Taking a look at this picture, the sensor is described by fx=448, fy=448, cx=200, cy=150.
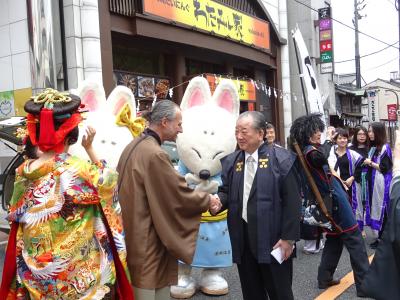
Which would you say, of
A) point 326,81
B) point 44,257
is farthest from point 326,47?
point 44,257

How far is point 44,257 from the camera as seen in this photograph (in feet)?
7.33

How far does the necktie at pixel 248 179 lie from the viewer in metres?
3.11

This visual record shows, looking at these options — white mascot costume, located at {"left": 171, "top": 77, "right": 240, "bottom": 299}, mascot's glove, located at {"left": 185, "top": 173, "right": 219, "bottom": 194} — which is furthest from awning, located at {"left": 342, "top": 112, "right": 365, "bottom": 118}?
mascot's glove, located at {"left": 185, "top": 173, "right": 219, "bottom": 194}

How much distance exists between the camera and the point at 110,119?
4445mm

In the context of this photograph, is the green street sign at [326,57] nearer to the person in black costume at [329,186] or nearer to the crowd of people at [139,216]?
the person in black costume at [329,186]

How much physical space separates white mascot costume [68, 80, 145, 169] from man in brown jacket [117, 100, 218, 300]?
5.18 feet

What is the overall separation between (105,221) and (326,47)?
1751 cm

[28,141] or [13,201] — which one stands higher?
[28,141]

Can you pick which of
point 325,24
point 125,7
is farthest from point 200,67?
point 325,24

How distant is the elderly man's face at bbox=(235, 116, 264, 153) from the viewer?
3.12m

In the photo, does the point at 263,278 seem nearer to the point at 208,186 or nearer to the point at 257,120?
the point at 257,120

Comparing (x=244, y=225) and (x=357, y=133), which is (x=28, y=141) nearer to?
(x=244, y=225)

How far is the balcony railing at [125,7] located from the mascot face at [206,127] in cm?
539

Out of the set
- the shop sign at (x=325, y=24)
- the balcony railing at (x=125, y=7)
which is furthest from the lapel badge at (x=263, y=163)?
the shop sign at (x=325, y=24)
